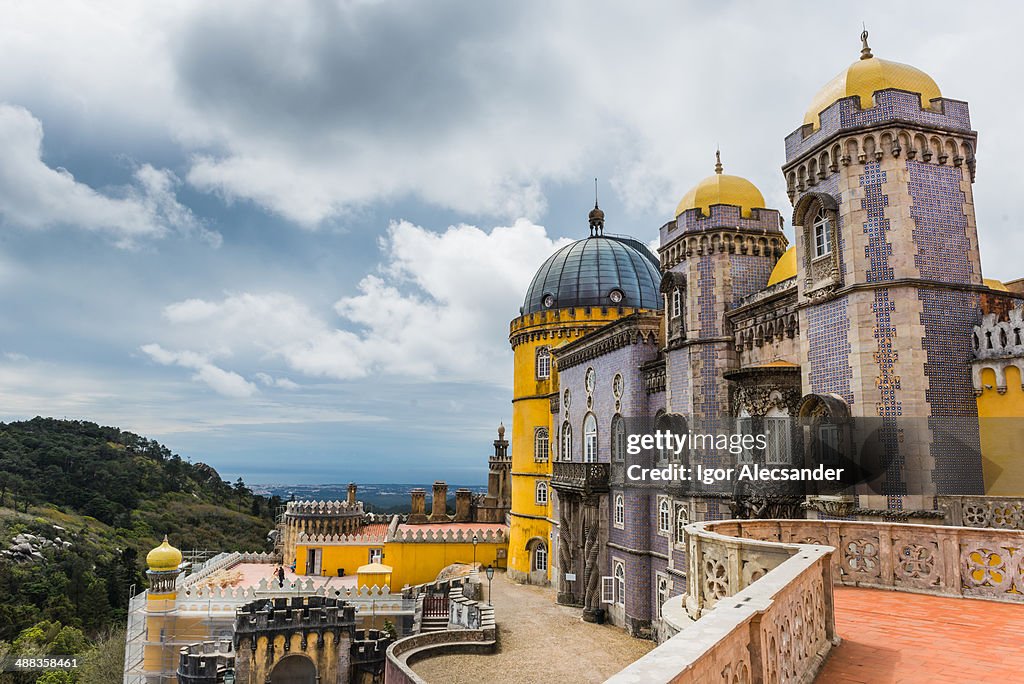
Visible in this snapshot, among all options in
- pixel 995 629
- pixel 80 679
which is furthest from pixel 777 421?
pixel 80 679

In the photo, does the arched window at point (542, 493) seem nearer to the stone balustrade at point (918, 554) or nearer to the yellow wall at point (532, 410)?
the yellow wall at point (532, 410)

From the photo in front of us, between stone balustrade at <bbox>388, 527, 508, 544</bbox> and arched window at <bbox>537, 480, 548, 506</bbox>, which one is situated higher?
arched window at <bbox>537, 480, 548, 506</bbox>

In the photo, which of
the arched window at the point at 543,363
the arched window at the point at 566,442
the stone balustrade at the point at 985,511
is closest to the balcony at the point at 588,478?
the arched window at the point at 566,442

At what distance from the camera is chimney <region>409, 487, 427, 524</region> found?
48.9 meters

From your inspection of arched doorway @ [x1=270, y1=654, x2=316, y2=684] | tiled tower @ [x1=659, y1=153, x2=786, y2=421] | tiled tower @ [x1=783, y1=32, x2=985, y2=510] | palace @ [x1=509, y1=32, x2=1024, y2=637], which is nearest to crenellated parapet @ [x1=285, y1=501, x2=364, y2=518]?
arched doorway @ [x1=270, y1=654, x2=316, y2=684]

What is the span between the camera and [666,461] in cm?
2344

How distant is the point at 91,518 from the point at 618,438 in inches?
3005

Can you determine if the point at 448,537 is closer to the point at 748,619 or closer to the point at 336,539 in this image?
the point at 336,539

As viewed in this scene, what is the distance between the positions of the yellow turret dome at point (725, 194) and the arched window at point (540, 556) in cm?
1946

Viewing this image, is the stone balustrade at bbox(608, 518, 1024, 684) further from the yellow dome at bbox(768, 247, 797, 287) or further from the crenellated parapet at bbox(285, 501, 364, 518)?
the crenellated parapet at bbox(285, 501, 364, 518)

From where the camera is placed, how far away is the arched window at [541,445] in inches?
1421

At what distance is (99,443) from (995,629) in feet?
388

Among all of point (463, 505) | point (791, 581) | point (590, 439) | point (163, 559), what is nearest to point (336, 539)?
point (163, 559)

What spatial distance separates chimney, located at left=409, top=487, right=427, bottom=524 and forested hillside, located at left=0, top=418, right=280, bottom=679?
2363 centimetres
